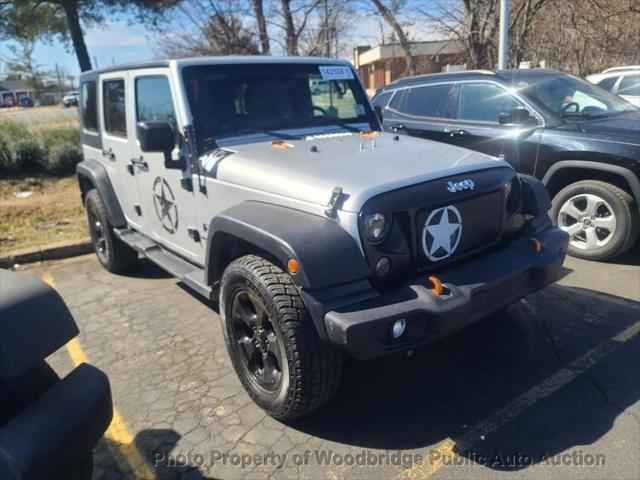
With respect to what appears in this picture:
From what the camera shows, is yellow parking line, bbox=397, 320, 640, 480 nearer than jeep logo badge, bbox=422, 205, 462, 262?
Yes

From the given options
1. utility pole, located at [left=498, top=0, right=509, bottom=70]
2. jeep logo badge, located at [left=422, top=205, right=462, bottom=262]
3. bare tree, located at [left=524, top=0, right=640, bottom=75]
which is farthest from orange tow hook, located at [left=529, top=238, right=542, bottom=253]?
bare tree, located at [left=524, top=0, right=640, bottom=75]

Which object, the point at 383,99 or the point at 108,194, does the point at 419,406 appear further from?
the point at 383,99

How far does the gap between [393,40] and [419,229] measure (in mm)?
13471

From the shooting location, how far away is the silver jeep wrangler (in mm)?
2510

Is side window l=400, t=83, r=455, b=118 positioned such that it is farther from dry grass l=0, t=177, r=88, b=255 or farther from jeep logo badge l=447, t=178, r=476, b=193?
dry grass l=0, t=177, r=88, b=255

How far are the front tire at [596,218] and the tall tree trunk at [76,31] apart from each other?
11.0 meters

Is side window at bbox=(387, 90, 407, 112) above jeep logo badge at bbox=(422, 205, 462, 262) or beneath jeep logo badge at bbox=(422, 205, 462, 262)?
above

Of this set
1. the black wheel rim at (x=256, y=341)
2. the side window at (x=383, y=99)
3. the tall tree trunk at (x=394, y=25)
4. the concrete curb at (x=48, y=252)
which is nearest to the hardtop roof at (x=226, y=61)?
the black wheel rim at (x=256, y=341)

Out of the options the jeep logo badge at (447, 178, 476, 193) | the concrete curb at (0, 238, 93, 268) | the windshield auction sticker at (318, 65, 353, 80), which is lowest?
the concrete curb at (0, 238, 93, 268)

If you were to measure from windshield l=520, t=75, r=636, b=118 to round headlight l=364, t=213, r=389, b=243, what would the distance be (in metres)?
3.79

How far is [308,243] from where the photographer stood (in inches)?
97.7

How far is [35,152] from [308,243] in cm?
996

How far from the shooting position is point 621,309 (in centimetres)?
406

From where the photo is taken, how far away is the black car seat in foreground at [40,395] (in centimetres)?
173
